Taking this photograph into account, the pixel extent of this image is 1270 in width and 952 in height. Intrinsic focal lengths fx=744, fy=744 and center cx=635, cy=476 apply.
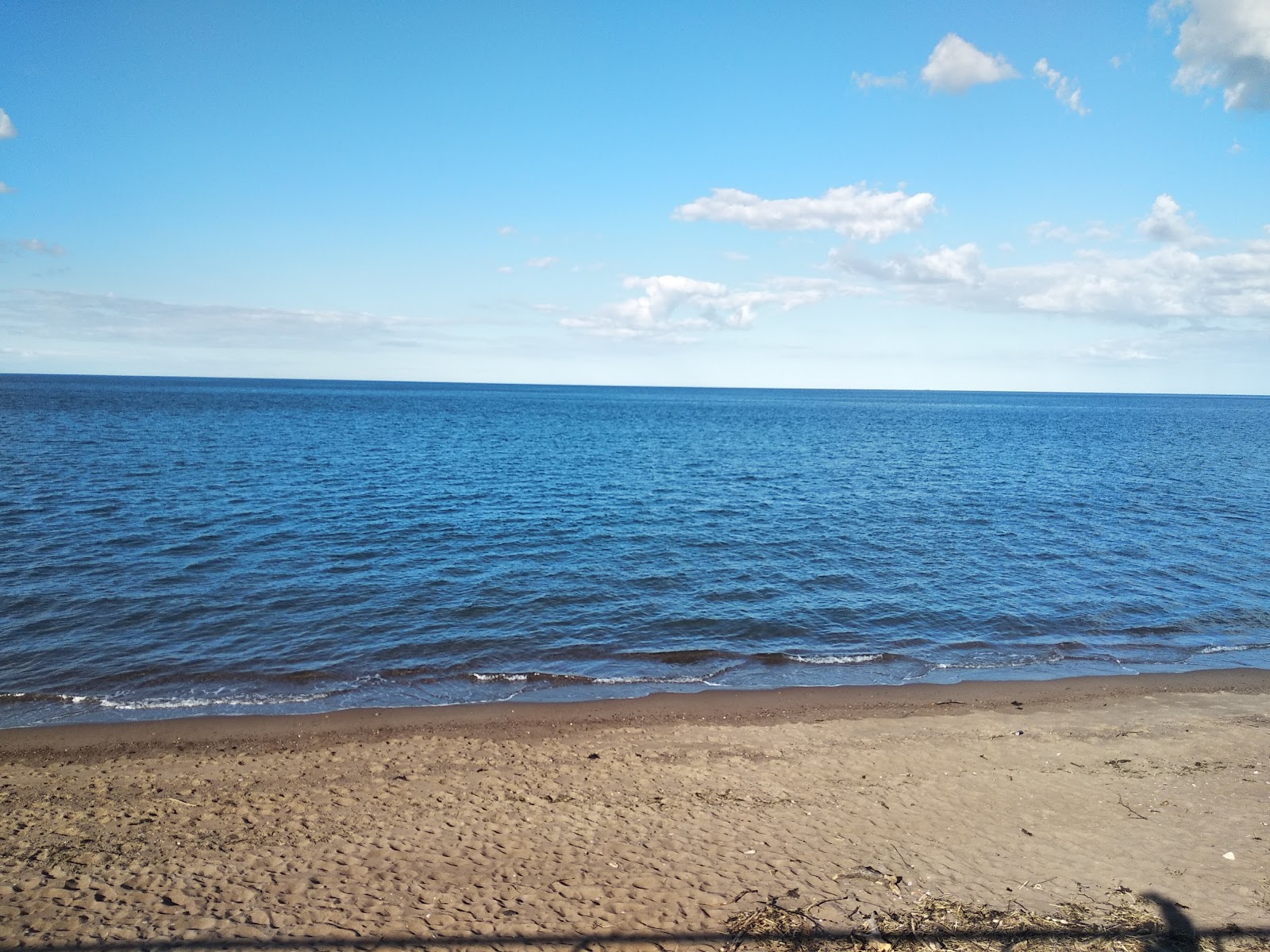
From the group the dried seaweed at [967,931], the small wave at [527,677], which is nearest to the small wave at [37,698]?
the small wave at [527,677]

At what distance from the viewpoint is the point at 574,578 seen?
26078mm

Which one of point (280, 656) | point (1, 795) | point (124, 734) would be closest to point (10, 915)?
point (1, 795)

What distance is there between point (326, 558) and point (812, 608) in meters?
17.7

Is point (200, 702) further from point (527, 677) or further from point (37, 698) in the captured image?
point (527, 677)

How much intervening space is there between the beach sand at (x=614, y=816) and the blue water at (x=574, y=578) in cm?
226

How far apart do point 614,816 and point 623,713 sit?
4.86 metres

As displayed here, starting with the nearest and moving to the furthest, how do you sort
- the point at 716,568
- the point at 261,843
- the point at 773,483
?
the point at 261,843
the point at 716,568
the point at 773,483

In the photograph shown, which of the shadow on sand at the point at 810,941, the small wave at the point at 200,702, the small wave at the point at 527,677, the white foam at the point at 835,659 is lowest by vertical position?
the small wave at the point at 200,702

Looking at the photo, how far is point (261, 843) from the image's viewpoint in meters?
10.3

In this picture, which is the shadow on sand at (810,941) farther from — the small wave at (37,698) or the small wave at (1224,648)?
the small wave at (1224,648)

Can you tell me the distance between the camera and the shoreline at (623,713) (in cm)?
1452

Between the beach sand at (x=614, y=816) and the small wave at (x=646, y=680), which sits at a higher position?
the beach sand at (x=614, y=816)

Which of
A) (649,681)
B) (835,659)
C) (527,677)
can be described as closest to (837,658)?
(835,659)

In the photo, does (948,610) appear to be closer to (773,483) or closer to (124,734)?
(124,734)
